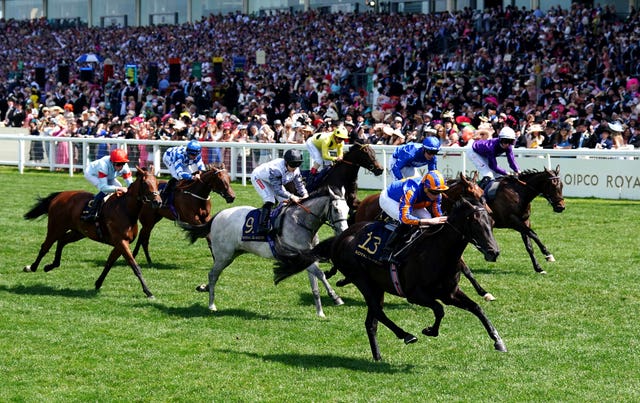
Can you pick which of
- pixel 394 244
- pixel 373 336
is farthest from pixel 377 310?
pixel 394 244

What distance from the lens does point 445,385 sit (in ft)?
23.6

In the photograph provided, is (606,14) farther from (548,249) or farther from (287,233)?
(287,233)

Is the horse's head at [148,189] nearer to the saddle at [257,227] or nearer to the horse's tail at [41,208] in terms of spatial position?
the saddle at [257,227]

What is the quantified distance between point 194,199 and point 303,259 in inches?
182

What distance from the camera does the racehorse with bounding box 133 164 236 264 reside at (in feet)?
42.4

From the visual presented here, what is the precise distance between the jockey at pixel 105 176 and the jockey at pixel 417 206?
13.0 ft

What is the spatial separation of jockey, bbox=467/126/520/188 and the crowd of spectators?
304 cm

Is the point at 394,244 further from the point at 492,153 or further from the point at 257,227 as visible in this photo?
the point at 492,153

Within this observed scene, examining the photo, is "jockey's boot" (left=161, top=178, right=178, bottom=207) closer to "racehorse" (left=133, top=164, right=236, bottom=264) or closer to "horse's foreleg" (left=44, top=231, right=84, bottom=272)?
"racehorse" (left=133, top=164, right=236, bottom=264)

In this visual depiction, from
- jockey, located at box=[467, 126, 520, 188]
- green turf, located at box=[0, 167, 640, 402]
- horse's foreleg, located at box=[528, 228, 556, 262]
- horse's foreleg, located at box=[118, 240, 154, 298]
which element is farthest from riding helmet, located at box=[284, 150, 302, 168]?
horse's foreleg, located at box=[528, 228, 556, 262]

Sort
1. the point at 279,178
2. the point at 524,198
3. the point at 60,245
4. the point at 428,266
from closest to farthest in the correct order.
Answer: the point at 428,266 → the point at 279,178 → the point at 60,245 → the point at 524,198

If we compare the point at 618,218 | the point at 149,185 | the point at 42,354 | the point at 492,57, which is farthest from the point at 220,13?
the point at 42,354

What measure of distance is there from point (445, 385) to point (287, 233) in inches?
123

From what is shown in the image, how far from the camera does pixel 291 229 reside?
32.4 ft
